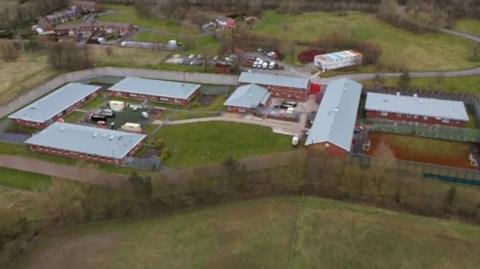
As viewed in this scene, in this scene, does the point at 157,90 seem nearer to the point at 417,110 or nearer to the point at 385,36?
the point at 417,110

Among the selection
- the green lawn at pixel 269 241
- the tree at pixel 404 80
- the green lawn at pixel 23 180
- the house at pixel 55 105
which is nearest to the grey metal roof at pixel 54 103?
the house at pixel 55 105

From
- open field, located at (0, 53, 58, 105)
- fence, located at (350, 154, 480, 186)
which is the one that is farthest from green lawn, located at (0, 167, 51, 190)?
fence, located at (350, 154, 480, 186)

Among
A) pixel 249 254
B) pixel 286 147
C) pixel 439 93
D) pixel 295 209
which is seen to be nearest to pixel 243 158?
pixel 286 147

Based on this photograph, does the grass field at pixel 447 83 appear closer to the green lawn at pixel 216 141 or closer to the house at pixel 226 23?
the green lawn at pixel 216 141

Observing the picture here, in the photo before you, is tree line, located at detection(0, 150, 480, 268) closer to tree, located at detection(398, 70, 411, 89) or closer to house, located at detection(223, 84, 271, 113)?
house, located at detection(223, 84, 271, 113)

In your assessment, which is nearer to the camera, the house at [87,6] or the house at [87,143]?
the house at [87,143]
